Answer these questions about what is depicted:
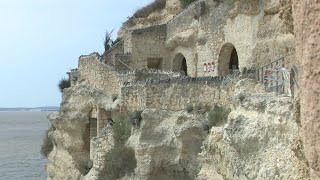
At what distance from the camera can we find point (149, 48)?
26.2 metres

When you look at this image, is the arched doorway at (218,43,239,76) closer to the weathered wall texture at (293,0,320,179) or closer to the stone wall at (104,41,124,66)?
the stone wall at (104,41,124,66)

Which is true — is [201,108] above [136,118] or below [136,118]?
above

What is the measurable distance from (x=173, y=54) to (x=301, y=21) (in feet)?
77.4

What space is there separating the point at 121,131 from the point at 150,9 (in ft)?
61.3

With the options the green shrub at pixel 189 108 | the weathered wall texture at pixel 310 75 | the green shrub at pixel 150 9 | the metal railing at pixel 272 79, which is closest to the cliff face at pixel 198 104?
the weathered wall texture at pixel 310 75

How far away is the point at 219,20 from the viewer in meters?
21.7

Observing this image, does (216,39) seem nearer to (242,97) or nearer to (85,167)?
(85,167)

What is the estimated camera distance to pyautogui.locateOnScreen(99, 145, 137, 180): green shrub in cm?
1580

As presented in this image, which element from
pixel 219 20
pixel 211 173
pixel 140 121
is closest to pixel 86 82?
pixel 219 20

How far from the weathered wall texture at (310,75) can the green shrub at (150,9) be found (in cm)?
3117

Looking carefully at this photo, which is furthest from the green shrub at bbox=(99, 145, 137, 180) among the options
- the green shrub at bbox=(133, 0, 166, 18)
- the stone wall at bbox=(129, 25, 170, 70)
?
the green shrub at bbox=(133, 0, 166, 18)

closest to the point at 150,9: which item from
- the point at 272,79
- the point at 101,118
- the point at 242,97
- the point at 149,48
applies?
the point at 149,48

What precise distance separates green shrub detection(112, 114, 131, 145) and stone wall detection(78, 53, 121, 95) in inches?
128

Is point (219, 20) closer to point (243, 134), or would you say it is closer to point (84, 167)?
point (84, 167)
